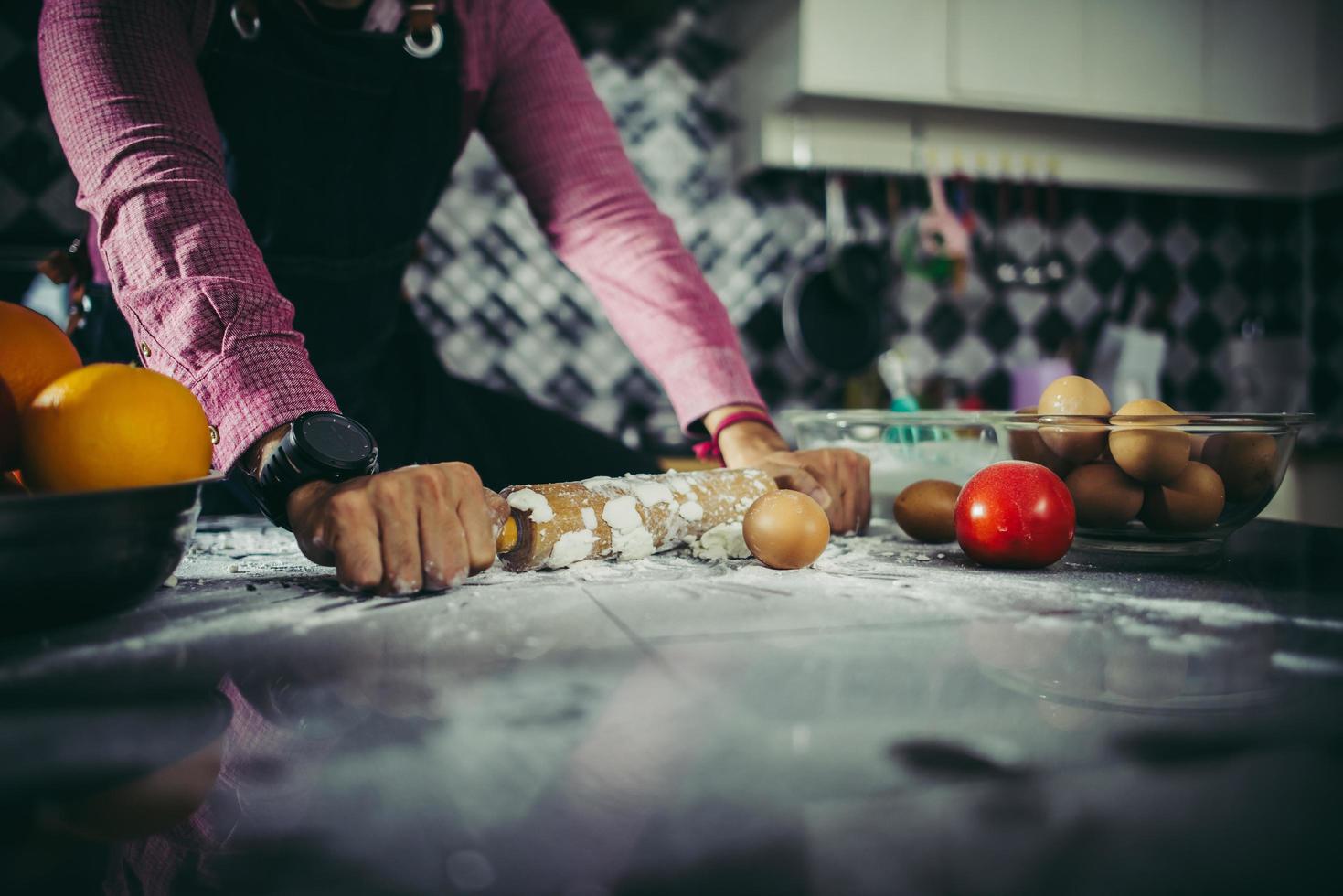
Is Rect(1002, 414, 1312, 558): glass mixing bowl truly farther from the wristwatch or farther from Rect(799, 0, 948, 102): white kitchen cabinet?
Rect(799, 0, 948, 102): white kitchen cabinet

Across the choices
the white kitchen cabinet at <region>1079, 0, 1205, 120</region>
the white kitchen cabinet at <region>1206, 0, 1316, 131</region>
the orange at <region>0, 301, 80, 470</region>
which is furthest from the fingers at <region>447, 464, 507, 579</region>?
the white kitchen cabinet at <region>1206, 0, 1316, 131</region>

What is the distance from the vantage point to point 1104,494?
2.31ft

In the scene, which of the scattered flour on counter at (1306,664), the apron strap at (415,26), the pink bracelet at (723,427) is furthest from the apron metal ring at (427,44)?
the scattered flour on counter at (1306,664)

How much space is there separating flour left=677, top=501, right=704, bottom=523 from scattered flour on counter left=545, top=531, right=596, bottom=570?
0.08 metres

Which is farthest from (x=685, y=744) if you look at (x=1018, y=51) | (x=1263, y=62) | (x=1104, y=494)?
(x=1263, y=62)

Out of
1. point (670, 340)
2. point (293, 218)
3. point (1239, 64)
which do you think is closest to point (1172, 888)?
point (670, 340)

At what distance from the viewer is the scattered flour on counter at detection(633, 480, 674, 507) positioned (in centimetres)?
73

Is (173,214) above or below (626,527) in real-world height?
above

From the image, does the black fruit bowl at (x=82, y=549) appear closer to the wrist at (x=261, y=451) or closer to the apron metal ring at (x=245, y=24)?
the wrist at (x=261, y=451)

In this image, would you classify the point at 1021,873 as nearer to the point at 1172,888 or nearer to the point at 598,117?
the point at 1172,888

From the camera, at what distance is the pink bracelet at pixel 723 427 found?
106cm

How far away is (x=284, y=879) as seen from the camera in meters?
0.25

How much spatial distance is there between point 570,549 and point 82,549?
0.33 metres

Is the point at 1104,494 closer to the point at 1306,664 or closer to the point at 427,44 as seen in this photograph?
the point at 1306,664
